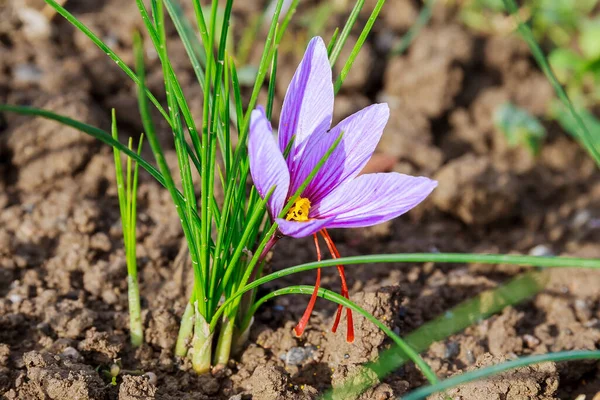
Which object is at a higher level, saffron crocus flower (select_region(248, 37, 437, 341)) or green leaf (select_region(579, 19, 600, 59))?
→ green leaf (select_region(579, 19, 600, 59))

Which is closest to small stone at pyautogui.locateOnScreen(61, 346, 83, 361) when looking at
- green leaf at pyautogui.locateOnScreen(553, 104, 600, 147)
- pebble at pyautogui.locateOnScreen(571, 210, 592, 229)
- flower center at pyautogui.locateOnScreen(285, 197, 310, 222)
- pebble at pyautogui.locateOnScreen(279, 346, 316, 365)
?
pebble at pyautogui.locateOnScreen(279, 346, 316, 365)

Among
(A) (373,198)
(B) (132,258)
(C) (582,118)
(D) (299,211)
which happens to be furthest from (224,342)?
(C) (582,118)

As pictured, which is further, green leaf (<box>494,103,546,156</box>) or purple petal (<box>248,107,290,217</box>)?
green leaf (<box>494,103,546,156</box>)

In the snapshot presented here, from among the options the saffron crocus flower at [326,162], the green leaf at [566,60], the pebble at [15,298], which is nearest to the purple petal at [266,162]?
the saffron crocus flower at [326,162]

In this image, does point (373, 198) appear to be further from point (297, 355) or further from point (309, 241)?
point (309, 241)

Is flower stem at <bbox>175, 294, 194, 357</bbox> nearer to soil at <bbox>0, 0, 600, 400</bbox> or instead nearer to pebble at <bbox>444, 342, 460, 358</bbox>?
soil at <bbox>0, 0, 600, 400</bbox>

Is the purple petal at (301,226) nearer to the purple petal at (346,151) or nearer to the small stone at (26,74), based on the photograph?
the purple petal at (346,151)

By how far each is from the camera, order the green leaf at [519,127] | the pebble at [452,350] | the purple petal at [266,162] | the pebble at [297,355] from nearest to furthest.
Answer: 1. the purple petal at [266,162]
2. the pebble at [297,355]
3. the pebble at [452,350]
4. the green leaf at [519,127]
